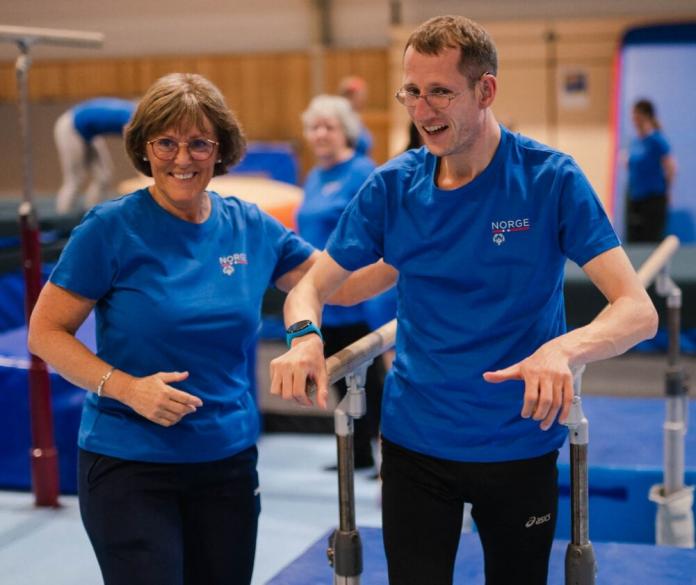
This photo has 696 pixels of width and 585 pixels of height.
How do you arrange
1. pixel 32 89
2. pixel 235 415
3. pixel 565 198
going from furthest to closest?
pixel 32 89
pixel 235 415
pixel 565 198

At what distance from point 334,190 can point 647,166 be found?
516 cm

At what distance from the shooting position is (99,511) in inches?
78.3

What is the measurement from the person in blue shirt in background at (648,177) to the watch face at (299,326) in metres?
7.31

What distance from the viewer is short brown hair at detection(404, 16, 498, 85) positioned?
1.73 metres

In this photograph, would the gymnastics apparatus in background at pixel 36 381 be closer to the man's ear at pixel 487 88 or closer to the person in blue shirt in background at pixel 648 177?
the man's ear at pixel 487 88

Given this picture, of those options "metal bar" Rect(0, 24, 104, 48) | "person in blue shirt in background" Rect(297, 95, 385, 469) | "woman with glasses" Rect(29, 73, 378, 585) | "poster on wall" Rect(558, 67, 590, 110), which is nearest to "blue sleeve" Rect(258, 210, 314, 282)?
"woman with glasses" Rect(29, 73, 378, 585)

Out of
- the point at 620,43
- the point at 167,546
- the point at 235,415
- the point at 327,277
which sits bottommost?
the point at 167,546

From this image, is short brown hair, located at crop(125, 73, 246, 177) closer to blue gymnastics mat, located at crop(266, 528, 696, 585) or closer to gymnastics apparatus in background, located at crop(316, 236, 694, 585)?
gymnastics apparatus in background, located at crop(316, 236, 694, 585)

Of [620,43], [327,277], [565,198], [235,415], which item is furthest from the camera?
[620,43]

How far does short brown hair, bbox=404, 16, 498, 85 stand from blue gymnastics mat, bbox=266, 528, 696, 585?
1404 millimetres

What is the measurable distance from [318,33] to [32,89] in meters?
4.06

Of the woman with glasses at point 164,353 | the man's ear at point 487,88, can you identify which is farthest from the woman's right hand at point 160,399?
the man's ear at point 487,88

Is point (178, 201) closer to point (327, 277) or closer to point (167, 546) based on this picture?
point (327, 277)

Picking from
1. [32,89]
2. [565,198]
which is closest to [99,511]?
[565,198]
